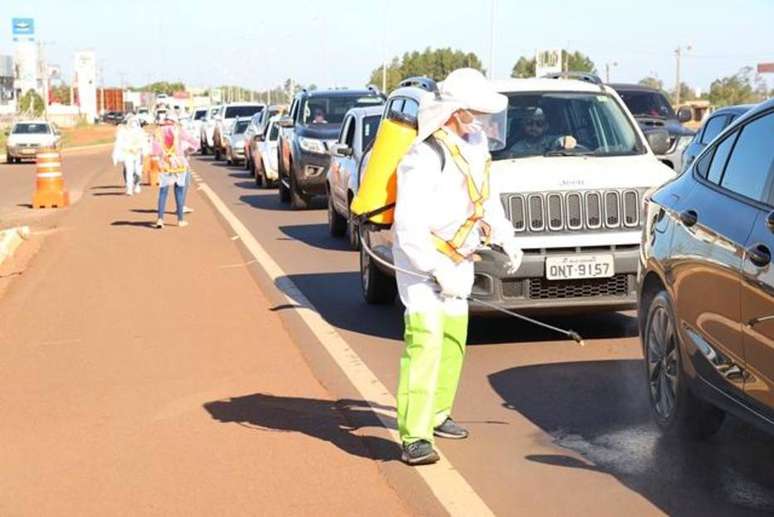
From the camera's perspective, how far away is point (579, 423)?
23.7 feet

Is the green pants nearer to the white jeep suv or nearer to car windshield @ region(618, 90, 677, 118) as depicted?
the white jeep suv

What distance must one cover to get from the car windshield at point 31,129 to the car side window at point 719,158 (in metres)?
47.4

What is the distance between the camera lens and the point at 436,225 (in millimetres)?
6367

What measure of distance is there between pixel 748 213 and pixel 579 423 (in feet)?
5.81

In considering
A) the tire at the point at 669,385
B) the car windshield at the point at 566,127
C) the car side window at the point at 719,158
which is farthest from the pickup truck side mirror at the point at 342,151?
the car side window at the point at 719,158

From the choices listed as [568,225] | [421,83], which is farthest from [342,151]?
[568,225]

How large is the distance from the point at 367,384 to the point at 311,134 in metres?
15.1

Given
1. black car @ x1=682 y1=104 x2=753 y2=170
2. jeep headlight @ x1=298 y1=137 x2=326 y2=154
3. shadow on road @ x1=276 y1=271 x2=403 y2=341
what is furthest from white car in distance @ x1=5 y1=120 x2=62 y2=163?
black car @ x1=682 y1=104 x2=753 y2=170

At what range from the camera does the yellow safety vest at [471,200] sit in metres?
6.34

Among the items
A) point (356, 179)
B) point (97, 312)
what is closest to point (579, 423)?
point (97, 312)

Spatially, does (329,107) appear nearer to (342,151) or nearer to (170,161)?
(170,161)

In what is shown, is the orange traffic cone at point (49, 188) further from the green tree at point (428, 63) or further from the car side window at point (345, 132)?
the green tree at point (428, 63)

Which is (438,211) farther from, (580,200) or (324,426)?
(580,200)

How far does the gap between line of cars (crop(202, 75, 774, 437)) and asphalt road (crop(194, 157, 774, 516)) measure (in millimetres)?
312
